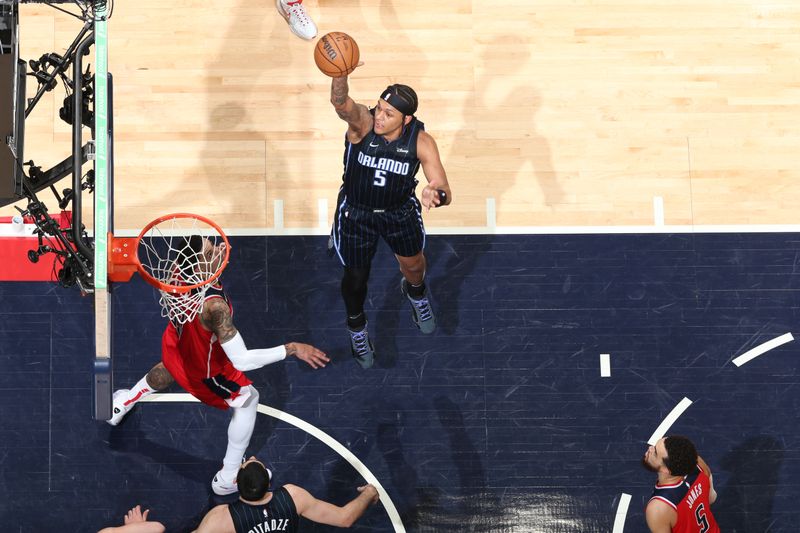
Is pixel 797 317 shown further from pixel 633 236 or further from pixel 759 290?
pixel 633 236

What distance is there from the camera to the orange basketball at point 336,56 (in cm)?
764

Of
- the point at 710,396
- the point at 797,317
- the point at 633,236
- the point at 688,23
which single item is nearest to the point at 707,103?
the point at 688,23

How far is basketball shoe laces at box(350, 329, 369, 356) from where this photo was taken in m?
8.93

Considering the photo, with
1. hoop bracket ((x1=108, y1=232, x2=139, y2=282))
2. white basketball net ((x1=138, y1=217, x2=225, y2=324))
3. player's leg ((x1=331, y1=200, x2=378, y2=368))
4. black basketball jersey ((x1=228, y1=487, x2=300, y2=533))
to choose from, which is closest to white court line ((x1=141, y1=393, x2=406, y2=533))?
white basketball net ((x1=138, y1=217, x2=225, y2=324))

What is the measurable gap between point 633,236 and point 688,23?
235 cm

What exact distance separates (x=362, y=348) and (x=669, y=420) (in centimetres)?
296

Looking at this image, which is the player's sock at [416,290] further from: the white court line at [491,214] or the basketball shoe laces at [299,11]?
the basketball shoe laces at [299,11]

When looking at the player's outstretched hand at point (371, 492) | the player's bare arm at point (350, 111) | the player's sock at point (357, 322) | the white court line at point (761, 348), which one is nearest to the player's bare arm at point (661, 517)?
the white court line at point (761, 348)

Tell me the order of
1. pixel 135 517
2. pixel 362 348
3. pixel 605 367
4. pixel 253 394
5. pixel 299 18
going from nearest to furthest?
pixel 135 517 < pixel 253 394 < pixel 362 348 < pixel 605 367 < pixel 299 18

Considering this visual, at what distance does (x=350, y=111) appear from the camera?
25.7 ft

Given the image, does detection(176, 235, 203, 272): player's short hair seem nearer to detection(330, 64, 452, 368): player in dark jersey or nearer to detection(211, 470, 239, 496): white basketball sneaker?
detection(330, 64, 452, 368): player in dark jersey

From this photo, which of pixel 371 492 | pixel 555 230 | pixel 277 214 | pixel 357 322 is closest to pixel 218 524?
pixel 371 492

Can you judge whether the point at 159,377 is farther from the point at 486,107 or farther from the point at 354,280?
the point at 486,107

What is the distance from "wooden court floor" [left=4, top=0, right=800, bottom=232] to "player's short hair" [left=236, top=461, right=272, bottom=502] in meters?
2.69
